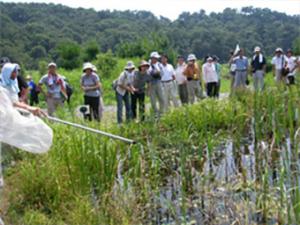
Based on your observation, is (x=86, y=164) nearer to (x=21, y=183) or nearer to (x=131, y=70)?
(x=21, y=183)

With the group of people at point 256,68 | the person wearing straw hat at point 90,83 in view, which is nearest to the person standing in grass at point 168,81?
the group of people at point 256,68

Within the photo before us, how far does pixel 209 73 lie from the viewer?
485 inches

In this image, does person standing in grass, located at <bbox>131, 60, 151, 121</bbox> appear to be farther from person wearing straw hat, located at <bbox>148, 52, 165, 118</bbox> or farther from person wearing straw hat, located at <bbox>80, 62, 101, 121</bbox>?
person wearing straw hat, located at <bbox>80, 62, 101, 121</bbox>

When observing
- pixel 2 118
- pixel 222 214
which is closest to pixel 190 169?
pixel 222 214

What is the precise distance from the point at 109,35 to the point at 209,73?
42961mm

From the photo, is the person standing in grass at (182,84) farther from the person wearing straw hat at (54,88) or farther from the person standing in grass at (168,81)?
the person wearing straw hat at (54,88)

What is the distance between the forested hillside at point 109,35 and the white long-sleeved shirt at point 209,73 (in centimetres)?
1502

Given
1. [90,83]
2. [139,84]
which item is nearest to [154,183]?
[90,83]

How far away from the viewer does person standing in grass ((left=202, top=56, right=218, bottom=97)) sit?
1224 cm

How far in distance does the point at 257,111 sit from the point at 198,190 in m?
1.43

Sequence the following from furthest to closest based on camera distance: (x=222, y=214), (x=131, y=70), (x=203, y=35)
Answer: (x=203, y=35), (x=131, y=70), (x=222, y=214)

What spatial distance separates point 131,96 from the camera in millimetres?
9992

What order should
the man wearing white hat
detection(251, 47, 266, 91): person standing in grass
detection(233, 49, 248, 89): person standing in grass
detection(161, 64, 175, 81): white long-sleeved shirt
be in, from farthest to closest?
the man wearing white hat
detection(233, 49, 248, 89): person standing in grass
detection(251, 47, 266, 91): person standing in grass
detection(161, 64, 175, 81): white long-sleeved shirt

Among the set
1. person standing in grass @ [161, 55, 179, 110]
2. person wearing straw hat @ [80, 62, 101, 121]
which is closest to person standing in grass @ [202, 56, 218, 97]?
person standing in grass @ [161, 55, 179, 110]
